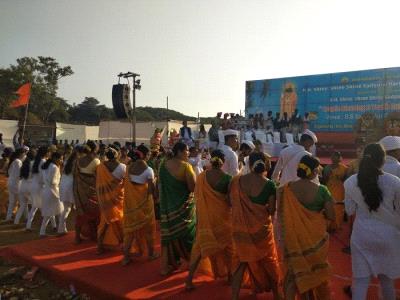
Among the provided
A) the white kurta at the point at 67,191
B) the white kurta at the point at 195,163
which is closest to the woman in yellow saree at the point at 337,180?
the white kurta at the point at 195,163

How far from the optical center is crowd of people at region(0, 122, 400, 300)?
3121 millimetres

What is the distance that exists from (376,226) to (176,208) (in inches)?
85.8

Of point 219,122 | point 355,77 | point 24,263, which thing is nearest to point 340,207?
point 24,263

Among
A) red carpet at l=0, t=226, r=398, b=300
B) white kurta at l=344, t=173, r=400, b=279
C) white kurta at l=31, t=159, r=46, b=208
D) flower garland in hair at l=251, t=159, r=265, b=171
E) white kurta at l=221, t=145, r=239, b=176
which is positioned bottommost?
red carpet at l=0, t=226, r=398, b=300

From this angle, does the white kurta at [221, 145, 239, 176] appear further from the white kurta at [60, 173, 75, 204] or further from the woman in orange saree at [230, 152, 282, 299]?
the white kurta at [60, 173, 75, 204]

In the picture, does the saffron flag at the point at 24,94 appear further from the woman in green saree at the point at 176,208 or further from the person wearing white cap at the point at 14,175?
the woman in green saree at the point at 176,208

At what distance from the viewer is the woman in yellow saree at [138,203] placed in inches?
198

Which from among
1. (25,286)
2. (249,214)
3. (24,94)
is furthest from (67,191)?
(24,94)

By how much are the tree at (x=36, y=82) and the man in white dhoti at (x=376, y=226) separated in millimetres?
33466

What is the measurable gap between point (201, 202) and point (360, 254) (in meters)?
1.60

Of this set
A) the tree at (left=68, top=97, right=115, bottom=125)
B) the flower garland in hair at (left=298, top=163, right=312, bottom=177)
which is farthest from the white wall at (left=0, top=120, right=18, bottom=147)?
the tree at (left=68, top=97, right=115, bottom=125)

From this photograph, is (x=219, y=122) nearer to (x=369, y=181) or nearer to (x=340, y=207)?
(x=340, y=207)

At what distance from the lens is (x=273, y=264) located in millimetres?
3633

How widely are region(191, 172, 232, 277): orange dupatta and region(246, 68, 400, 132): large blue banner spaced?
15.7 metres
